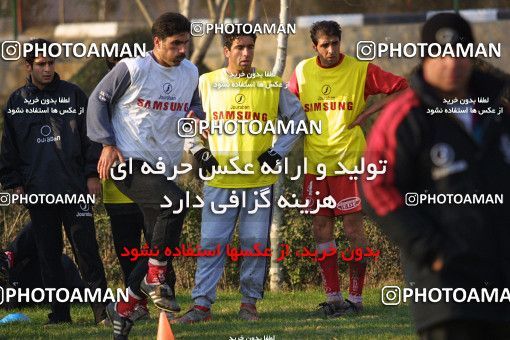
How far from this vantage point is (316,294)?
419 inches

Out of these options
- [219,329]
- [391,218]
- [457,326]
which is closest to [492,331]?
[457,326]

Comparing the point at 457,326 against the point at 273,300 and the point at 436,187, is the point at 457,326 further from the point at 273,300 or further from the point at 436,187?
the point at 273,300

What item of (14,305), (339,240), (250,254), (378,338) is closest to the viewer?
(378,338)

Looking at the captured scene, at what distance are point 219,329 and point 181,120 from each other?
4.53 feet

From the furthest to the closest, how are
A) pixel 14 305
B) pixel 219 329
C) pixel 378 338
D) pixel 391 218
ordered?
pixel 14 305, pixel 219 329, pixel 378 338, pixel 391 218

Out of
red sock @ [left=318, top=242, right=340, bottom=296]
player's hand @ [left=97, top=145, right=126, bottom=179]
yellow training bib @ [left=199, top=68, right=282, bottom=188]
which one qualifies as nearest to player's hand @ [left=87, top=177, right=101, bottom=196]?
player's hand @ [left=97, top=145, right=126, bottom=179]

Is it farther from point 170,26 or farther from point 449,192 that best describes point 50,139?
point 449,192

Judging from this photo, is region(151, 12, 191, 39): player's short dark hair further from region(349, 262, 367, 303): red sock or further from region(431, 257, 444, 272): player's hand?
region(431, 257, 444, 272): player's hand

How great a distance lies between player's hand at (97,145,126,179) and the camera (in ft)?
26.4

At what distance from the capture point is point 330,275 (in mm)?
9406

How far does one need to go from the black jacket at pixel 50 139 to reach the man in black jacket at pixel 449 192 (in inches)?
175

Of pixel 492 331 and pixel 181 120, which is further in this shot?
pixel 181 120
